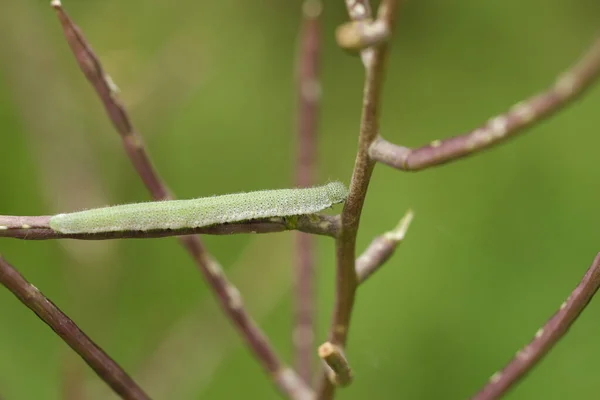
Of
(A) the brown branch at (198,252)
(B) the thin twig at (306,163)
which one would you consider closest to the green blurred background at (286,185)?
(B) the thin twig at (306,163)

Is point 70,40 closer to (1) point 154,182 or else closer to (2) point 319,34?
(1) point 154,182

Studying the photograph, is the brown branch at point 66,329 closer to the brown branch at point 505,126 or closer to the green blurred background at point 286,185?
the brown branch at point 505,126

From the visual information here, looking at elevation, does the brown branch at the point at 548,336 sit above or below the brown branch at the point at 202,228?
below

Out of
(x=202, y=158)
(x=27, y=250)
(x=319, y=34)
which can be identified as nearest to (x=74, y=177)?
(x=27, y=250)

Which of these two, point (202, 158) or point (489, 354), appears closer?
point (489, 354)

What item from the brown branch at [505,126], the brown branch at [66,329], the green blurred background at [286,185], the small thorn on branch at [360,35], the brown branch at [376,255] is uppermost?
the small thorn on branch at [360,35]

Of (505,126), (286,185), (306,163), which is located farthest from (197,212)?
(286,185)

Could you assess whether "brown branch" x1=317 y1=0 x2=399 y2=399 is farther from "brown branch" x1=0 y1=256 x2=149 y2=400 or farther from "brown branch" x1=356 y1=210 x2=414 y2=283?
"brown branch" x1=0 y1=256 x2=149 y2=400
